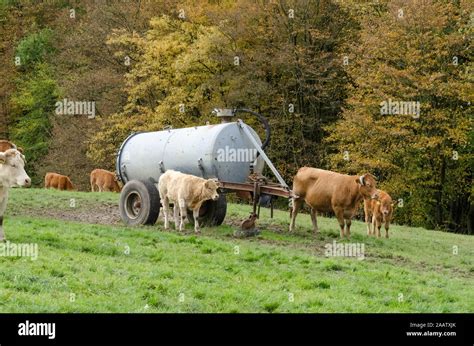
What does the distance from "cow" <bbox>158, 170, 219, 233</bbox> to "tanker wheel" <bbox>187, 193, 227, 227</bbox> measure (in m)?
0.73

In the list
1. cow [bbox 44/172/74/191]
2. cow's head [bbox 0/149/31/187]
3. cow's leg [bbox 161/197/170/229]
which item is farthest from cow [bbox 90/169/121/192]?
cow's head [bbox 0/149/31/187]

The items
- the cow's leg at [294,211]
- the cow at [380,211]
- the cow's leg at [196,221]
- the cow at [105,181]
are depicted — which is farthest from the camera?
the cow at [105,181]

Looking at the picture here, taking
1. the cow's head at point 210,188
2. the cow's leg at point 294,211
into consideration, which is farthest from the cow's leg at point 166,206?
the cow's leg at point 294,211

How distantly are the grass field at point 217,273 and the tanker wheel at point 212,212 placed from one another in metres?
0.44

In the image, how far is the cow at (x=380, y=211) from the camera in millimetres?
19469

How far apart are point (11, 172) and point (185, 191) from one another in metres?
4.62

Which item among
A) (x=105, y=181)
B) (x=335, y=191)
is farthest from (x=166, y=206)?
(x=105, y=181)

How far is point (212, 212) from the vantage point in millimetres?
17953

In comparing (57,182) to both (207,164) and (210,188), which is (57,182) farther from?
(210,188)

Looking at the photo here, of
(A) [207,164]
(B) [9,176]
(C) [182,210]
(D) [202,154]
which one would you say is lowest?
(C) [182,210]

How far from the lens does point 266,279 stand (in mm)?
11500

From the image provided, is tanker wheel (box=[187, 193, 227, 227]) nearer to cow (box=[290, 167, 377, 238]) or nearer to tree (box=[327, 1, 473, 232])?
cow (box=[290, 167, 377, 238])

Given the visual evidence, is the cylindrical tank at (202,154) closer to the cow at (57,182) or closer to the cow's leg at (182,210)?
the cow's leg at (182,210)
